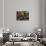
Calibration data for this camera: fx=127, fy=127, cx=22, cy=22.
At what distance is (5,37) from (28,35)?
438 millimetres

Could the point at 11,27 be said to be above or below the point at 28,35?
above

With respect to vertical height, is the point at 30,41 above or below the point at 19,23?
below

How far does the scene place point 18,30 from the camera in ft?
7.98

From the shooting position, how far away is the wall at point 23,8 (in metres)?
2.42

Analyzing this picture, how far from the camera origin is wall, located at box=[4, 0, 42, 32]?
2418mm

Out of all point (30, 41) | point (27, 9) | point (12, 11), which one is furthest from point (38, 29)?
point (12, 11)

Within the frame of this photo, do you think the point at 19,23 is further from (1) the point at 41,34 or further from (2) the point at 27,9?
(1) the point at 41,34

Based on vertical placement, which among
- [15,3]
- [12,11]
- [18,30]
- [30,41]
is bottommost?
[30,41]

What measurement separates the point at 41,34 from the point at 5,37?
0.68m

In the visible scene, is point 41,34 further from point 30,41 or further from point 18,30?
point 18,30

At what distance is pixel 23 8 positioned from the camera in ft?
8.02

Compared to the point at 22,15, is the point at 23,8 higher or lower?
higher

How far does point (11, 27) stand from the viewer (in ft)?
8.05

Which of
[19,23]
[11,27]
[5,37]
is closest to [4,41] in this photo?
[5,37]
